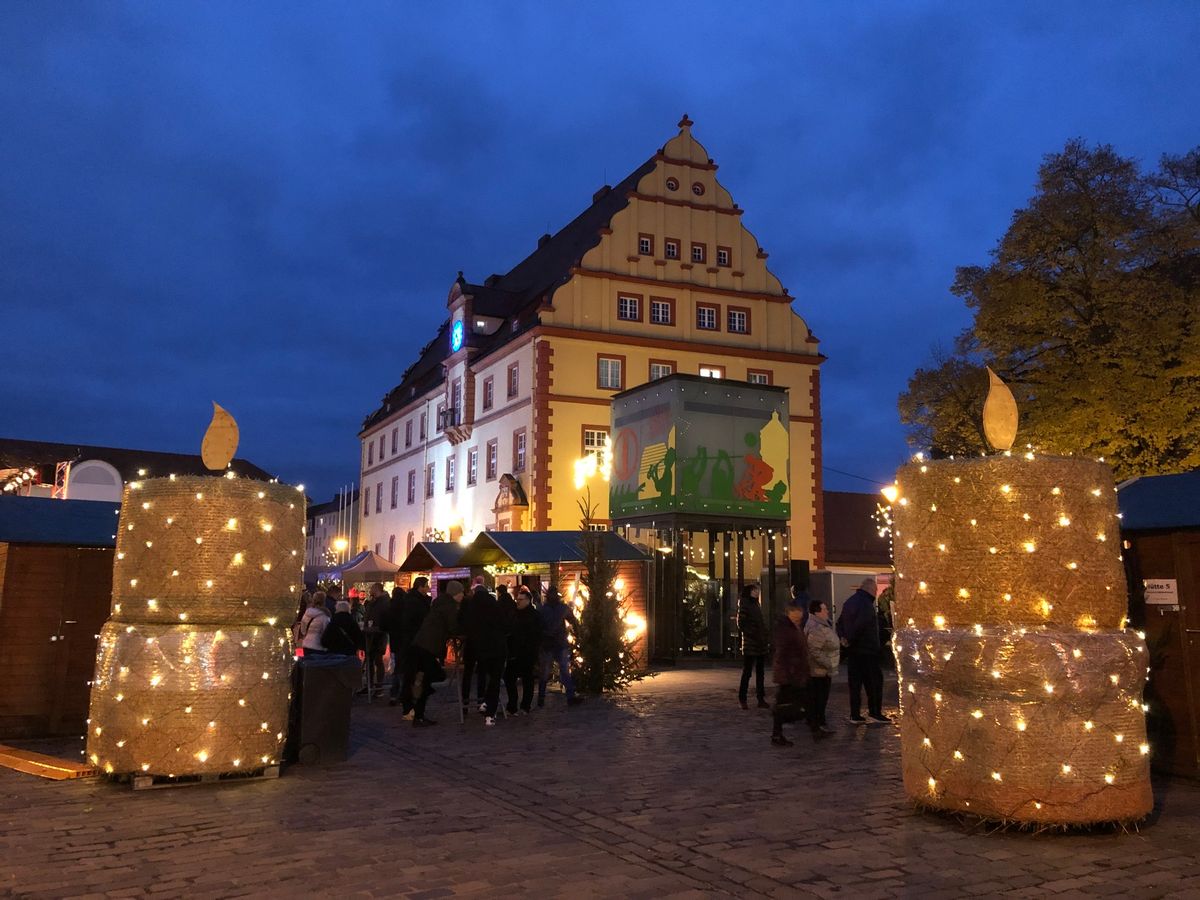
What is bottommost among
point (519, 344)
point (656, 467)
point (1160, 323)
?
point (656, 467)

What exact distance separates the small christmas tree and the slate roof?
19826 mm

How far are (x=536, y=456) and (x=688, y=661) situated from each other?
1243 cm

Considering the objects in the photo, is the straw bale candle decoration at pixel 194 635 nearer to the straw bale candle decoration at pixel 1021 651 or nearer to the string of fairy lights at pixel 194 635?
the string of fairy lights at pixel 194 635

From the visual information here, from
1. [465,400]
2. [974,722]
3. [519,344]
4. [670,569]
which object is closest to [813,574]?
[670,569]

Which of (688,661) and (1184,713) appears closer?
(1184,713)

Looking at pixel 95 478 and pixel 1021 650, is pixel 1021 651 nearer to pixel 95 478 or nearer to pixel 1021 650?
pixel 1021 650

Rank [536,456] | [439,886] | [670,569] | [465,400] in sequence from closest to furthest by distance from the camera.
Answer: [439,886] → [670,569] → [536,456] → [465,400]

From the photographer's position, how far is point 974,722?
6.83 metres

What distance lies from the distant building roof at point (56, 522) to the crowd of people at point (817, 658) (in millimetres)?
7233

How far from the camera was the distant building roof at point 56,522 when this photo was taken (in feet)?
35.4

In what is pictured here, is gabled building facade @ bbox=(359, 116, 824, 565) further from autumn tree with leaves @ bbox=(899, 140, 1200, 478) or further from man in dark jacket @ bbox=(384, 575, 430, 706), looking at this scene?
man in dark jacket @ bbox=(384, 575, 430, 706)

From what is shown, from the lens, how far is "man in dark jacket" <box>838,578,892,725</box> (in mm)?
12297

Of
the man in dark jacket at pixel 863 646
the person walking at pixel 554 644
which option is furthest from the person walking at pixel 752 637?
the person walking at pixel 554 644

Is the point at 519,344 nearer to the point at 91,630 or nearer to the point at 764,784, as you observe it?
the point at 91,630
